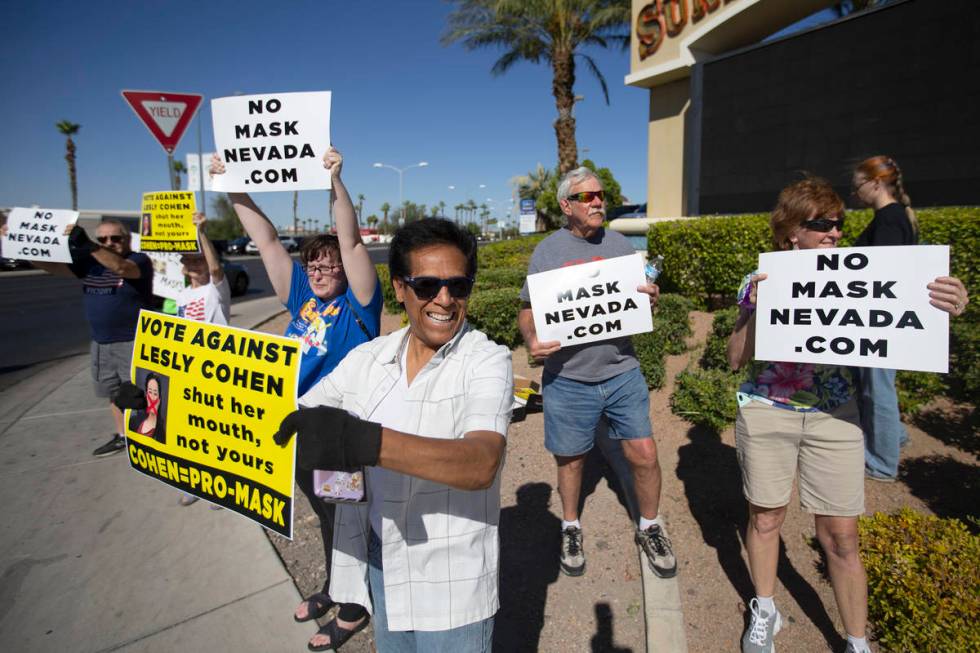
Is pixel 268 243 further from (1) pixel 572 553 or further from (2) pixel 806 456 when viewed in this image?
(2) pixel 806 456

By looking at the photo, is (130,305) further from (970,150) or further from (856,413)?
(970,150)

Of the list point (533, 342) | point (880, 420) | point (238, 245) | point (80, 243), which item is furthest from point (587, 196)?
point (238, 245)

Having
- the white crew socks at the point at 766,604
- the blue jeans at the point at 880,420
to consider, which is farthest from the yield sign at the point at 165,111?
the blue jeans at the point at 880,420

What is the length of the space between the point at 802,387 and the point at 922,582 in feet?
3.05

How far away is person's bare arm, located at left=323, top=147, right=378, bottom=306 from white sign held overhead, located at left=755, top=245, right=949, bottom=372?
1657 millimetres

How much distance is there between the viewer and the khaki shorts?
206 centimetres

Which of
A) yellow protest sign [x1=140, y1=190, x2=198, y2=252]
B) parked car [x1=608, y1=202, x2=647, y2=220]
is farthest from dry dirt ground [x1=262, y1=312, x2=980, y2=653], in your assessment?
parked car [x1=608, y1=202, x2=647, y2=220]

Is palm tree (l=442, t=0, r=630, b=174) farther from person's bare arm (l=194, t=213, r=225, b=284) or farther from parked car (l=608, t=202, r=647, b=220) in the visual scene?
person's bare arm (l=194, t=213, r=225, b=284)

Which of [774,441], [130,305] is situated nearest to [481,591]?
[774,441]

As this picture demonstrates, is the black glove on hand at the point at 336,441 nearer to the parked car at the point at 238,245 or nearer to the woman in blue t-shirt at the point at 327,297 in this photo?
the woman in blue t-shirt at the point at 327,297

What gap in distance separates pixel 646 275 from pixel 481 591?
182cm

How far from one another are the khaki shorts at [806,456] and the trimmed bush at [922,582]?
0.44 m

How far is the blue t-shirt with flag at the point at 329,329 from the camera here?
2.27 meters

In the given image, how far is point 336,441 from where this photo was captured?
1.10 m
